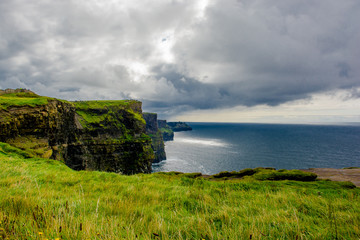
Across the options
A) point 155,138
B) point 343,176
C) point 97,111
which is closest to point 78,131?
point 97,111

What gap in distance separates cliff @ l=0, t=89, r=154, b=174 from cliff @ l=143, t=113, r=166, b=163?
5309 centimetres

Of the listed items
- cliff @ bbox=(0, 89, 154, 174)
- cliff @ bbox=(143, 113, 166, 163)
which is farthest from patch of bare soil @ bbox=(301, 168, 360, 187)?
cliff @ bbox=(143, 113, 166, 163)

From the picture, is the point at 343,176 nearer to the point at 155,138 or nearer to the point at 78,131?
the point at 78,131

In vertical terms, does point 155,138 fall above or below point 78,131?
below

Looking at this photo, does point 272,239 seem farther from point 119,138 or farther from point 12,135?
point 119,138

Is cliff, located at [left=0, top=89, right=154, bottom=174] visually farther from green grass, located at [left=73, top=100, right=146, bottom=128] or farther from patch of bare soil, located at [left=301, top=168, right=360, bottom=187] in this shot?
patch of bare soil, located at [left=301, top=168, right=360, bottom=187]

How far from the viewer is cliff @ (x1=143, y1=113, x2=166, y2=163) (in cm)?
12388

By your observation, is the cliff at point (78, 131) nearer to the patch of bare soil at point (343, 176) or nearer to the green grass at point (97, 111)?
the green grass at point (97, 111)

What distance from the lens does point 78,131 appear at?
53125mm

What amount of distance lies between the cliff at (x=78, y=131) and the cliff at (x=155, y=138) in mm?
53092

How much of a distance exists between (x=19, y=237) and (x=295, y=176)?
11929 mm

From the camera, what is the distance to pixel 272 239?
2.23m

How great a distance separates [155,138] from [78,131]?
303 ft

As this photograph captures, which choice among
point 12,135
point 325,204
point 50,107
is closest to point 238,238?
point 325,204
